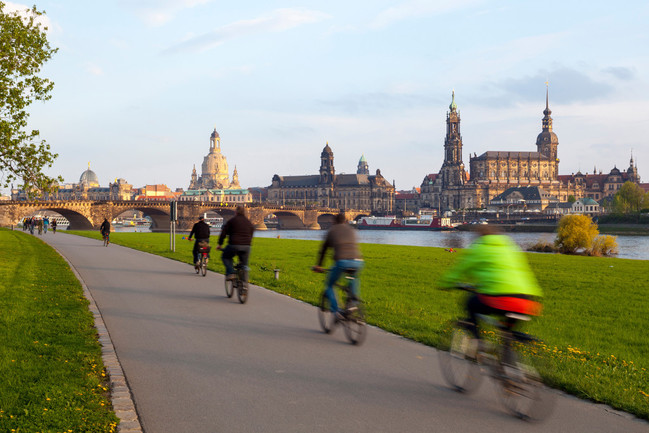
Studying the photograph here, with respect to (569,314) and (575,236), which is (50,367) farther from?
(575,236)

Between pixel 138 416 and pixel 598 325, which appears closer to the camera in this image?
pixel 138 416

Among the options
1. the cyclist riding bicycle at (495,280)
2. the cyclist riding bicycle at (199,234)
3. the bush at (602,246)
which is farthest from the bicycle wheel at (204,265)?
the bush at (602,246)

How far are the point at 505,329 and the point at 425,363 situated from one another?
215 cm

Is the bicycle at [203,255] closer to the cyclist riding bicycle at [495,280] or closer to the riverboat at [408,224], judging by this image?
the cyclist riding bicycle at [495,280]

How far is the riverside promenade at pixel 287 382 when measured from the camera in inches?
225

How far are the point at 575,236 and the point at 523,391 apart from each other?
1791 inches

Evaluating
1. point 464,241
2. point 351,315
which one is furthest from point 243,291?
point 464,241

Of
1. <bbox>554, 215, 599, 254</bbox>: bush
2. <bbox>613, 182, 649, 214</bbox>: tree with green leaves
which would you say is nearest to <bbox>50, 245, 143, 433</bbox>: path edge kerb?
<bbox>554, 215, 599, 254</bbox>: bush

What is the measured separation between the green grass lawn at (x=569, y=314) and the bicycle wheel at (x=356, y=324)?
102 centimetres

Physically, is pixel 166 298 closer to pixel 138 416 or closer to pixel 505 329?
pixel 138 416

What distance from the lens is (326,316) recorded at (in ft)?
33.0

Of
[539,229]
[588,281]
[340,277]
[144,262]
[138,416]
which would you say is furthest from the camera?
[539,229]

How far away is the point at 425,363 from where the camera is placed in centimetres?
795

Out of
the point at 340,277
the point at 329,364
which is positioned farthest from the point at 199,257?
the point at 329,364
